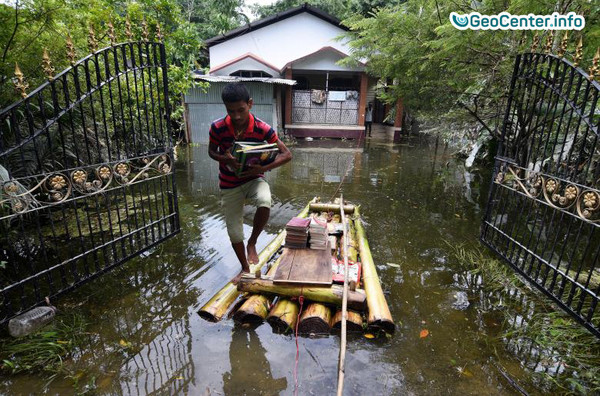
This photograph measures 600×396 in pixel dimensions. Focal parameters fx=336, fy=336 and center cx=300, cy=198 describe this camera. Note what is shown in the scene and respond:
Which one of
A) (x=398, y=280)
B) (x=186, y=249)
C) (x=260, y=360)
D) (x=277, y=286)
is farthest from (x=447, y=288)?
(x=186, y=249)

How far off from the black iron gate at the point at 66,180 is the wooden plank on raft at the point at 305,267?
1.64m

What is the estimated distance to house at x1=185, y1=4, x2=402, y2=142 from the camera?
16.3m

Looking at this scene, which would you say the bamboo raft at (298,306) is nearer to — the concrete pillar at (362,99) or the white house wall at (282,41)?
the concrete pillar at (362,99)

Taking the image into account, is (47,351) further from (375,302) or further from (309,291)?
(375,302)

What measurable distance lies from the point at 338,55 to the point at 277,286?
15.0m

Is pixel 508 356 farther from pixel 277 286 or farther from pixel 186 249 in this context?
pixel 186 249

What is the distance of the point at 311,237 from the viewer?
12.7ft

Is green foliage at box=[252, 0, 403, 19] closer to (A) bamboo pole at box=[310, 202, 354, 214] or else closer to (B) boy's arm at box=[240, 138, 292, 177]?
(A) bamboo pole at box=[310, 202, 354, 214]

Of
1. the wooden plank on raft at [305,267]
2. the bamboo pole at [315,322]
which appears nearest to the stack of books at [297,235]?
the wooden plank on raft at [305,267]

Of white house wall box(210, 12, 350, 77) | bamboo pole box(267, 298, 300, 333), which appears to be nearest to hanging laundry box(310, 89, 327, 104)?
white house wall box(210, 12, 350, 77)

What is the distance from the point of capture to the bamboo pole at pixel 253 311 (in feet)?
9.89

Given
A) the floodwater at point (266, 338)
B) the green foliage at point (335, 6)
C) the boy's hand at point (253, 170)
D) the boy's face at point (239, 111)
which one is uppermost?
the green foliage at point (335, 6)

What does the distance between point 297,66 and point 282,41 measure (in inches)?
87.7

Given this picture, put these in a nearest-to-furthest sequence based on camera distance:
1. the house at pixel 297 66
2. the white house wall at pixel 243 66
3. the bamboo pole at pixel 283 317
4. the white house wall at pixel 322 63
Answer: the bamboo pole at pixel 283 317 → the white house wall at pixel 322 63 → the house at pixel 297 66 → the white house wall at pixel 243 66
